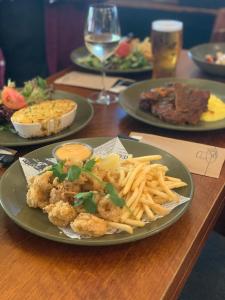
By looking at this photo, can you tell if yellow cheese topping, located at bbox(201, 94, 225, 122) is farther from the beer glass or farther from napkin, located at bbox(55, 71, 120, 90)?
napkin, located at bbox(55, 71, 120, 90)

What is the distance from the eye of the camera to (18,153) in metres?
1.19

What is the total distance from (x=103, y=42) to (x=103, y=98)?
0.21 metres

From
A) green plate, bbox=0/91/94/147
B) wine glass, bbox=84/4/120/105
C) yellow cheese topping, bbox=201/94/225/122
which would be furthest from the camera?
wine glass, bbox=84/4/120/105

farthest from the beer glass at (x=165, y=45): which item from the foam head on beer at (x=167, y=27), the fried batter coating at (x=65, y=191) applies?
the fried batter coating at (x=65, y=191)

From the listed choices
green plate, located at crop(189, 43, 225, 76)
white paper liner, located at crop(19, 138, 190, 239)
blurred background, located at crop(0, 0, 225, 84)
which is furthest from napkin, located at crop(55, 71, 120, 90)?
blurred background, located at crop(0, 0, 225, 84)

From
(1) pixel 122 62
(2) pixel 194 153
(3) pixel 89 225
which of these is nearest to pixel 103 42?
(1) pixel 122 62

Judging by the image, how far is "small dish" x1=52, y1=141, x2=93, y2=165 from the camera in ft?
3.27

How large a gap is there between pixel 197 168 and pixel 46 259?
1.61 ft

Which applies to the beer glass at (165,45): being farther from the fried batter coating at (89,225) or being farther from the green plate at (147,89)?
the fried batter coating at (89,225)

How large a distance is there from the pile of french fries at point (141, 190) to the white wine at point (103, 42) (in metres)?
0.67

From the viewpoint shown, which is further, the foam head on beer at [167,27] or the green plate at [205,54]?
the green plate at [205,54]

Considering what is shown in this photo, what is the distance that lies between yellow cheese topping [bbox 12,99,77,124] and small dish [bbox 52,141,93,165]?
0.19 m

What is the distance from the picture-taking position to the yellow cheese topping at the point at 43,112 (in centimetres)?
121

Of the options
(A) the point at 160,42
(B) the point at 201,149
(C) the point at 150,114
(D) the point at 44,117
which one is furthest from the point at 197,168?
(A) the point at 160,42
